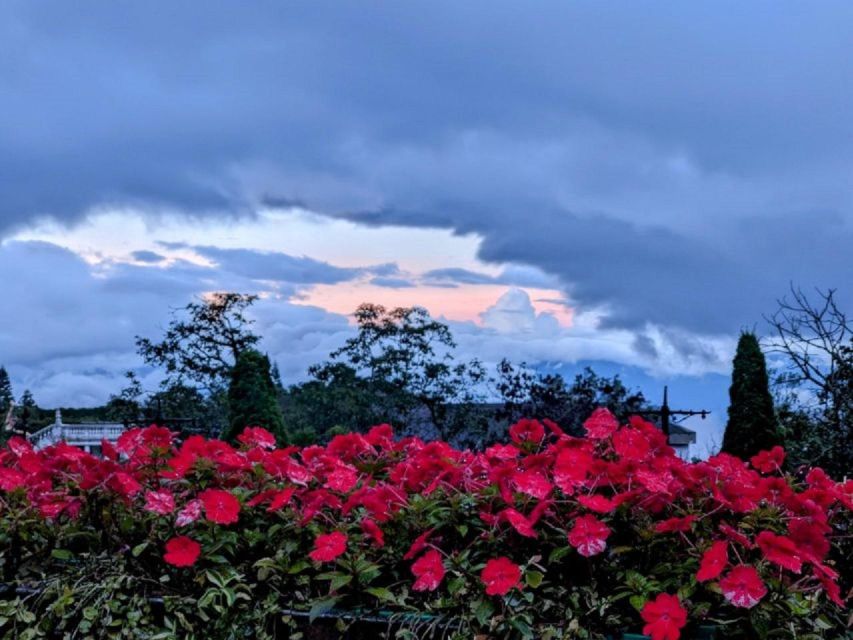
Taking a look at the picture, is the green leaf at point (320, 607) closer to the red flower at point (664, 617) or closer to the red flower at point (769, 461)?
the red flower at point (664, 617)

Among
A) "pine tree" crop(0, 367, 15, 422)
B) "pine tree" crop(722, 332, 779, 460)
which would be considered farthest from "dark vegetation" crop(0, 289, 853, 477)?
"pine tree" crop(0, 367, 15, 422)

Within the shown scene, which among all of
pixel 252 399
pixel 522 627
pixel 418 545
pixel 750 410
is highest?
pixel 252 399

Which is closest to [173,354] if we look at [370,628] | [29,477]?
[29,477]

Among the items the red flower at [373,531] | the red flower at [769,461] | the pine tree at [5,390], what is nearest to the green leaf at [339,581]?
the red flower at [373,531]

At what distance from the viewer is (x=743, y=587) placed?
7.29ft

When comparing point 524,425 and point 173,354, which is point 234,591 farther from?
point 173,354

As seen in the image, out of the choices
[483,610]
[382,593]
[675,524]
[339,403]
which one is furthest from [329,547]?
[339,403]

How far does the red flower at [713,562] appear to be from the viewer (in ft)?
7.37

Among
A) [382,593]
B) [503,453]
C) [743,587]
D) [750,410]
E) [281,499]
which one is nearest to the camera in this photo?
[743,587]

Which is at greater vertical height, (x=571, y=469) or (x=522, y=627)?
(x=571, y=469)

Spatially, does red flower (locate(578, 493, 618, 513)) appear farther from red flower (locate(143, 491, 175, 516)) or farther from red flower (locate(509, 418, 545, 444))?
red flower (locate(143, 491, 175, 516))

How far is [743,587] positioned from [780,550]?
0.16m

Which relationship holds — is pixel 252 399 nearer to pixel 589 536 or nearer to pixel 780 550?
pixel 589 536

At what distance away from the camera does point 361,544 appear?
2.64 m
